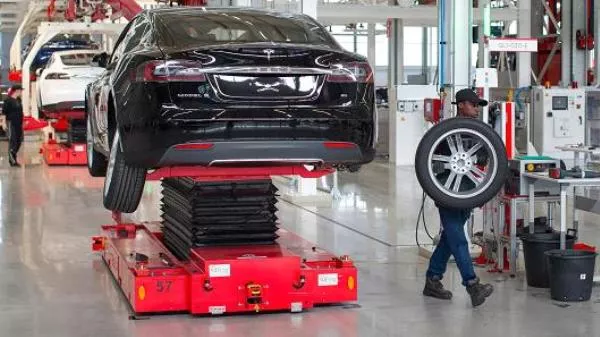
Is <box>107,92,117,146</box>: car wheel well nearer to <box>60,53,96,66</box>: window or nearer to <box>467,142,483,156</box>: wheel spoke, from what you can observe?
<box>467,142,483,156</box>: wheel spoke

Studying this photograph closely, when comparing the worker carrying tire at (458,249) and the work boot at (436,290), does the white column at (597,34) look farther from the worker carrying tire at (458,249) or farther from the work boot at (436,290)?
the work boot at (436,290)

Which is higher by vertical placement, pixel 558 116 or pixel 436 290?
pixel 558 116

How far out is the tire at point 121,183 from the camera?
5.69 meters

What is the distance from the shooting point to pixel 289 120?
5160 mm

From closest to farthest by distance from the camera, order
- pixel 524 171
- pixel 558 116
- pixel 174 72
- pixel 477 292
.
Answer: pixel 174 72 < pixel 477 292 < pixel 524 171 < pixel 558 116

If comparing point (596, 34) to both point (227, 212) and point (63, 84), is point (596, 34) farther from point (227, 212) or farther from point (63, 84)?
point (227, 212)

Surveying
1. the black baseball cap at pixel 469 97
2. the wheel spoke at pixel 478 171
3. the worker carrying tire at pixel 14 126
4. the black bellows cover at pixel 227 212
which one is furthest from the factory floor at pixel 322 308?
the worker carrying tire at pixel 14 126

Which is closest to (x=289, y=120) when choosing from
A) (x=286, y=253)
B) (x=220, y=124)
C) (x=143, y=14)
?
(x=220, y=124)

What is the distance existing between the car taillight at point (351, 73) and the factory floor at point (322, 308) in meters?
1.45

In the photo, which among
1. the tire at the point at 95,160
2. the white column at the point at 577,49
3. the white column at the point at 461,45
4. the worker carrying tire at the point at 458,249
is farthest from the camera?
the white column at the point at 577,49

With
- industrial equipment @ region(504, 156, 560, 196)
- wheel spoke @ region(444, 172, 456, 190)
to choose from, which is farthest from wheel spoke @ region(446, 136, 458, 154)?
industrial equipment @ region(504, 156, 560, 196)

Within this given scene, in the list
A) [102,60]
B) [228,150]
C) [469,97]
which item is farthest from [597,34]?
[228,150]

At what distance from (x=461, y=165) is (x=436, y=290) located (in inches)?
34.4

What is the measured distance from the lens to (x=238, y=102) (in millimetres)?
5109
